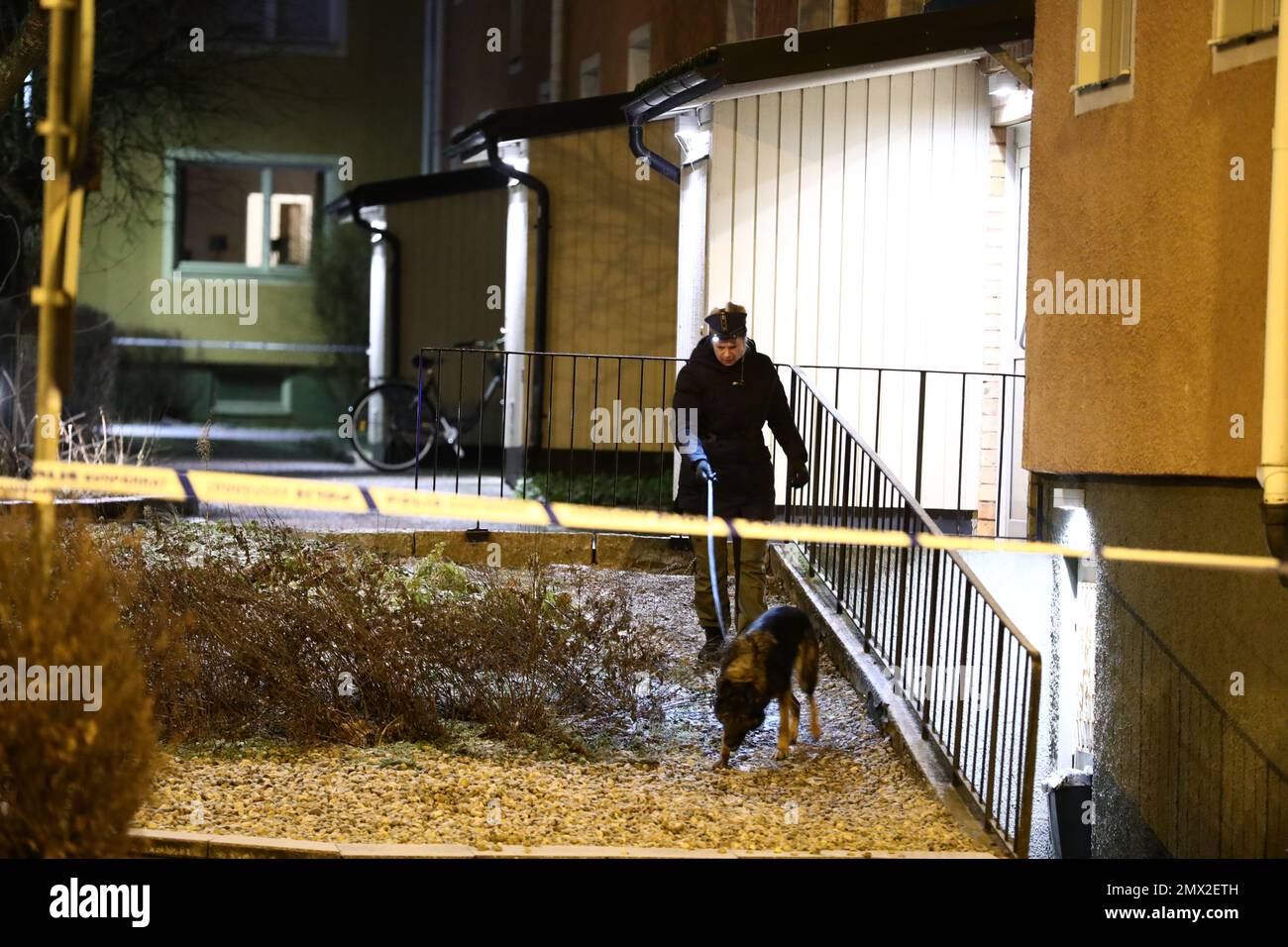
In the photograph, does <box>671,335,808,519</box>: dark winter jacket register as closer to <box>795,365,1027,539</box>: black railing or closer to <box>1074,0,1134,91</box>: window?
<box>1074,0,1134,91</box>: window

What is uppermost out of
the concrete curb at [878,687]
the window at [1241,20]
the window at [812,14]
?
the window at [812,14]

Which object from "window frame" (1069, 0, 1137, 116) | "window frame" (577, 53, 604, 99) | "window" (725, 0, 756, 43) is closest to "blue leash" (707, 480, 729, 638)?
"window frame" (1069, 0, 1137, 116)

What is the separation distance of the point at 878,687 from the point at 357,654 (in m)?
2.58

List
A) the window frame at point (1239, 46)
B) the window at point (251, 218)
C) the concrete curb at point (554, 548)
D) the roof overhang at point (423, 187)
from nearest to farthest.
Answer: the window frame at point (1239, 46), the concrete curb at point (554, 548), the roof overhang at point (423, 187), the window at point (251, 218)

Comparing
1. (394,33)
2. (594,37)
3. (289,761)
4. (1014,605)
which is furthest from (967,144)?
(394,33)

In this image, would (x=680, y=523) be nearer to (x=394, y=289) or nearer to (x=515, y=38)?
(x=394, y=289)

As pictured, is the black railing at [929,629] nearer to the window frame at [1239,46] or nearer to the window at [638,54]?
the window frame at [1239,46]

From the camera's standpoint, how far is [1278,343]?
19.8ft

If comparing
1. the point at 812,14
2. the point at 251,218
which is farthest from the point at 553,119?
the point at 251,218

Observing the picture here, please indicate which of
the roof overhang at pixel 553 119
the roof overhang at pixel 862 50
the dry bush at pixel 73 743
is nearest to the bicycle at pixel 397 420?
the roof overhang at pixel 553 119

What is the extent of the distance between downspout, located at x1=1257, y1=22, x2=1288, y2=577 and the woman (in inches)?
102

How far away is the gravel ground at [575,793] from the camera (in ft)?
19.3

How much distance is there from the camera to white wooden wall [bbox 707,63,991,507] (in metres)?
10.9

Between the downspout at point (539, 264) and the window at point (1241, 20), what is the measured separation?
8.74 metres
